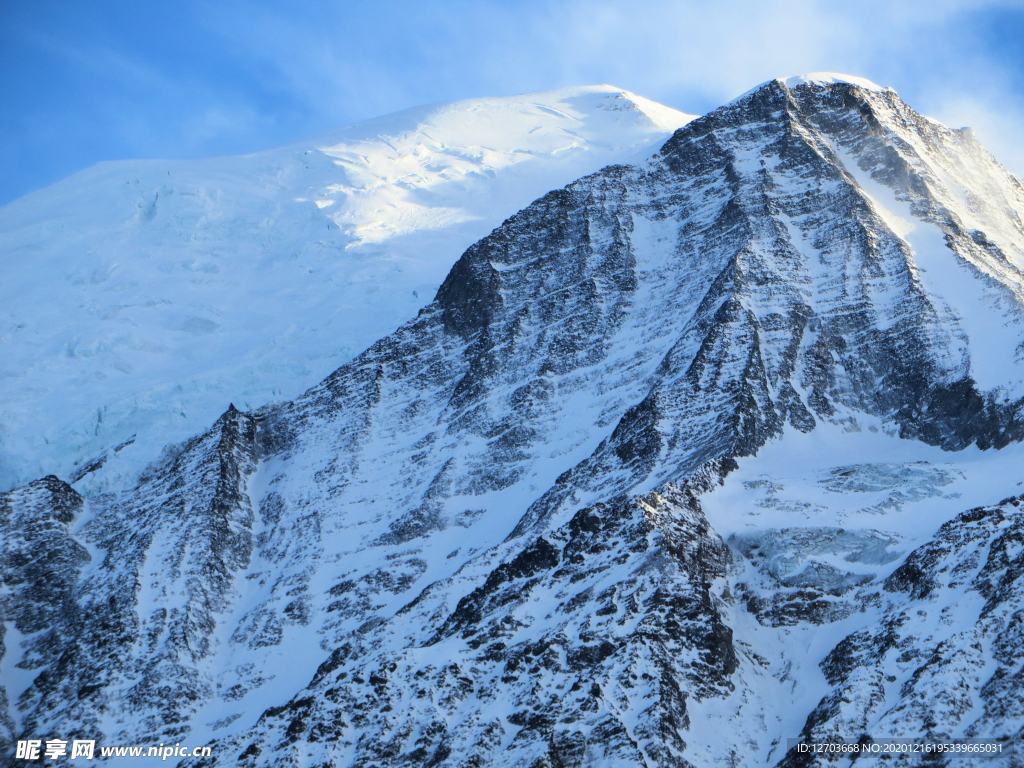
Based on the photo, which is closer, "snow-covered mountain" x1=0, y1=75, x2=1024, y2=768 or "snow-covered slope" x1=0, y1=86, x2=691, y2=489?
"snow-covered mountain" x1=0, y1=75, x2=1024, y2=768

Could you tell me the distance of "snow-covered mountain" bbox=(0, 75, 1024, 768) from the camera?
7331 cm

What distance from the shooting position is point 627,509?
292 feet

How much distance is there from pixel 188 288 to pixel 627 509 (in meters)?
96.6

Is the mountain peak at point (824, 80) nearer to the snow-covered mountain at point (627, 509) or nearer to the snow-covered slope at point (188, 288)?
the snow-covered mountain at point (627, 509)

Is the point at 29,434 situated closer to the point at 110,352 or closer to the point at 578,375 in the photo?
the point at 110,352

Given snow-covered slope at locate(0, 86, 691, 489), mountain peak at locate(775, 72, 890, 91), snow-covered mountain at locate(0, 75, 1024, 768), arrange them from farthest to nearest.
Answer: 1. mountain peak at locate(775, 72, 890, 91)
2. snow-covered slope at locate(0, 86, 691, 489)
3. snow-covered mountain at locate(0, 75, 1024, 768)

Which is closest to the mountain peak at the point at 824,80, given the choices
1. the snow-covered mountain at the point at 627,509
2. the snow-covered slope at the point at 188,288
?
the snow-covered mountain at the point at 627,509

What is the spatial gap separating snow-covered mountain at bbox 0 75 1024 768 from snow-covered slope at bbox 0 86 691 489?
7.74m

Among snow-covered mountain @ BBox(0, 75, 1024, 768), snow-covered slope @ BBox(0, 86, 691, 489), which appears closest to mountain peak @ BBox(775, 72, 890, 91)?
snow-covered mountain @ BBox(0, 75, 1024, 768)

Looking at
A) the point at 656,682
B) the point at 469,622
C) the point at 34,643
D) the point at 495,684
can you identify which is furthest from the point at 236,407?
the point at 656,682

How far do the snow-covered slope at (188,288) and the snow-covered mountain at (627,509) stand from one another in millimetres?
7740

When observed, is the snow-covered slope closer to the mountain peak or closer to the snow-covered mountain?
the snow-covered mountain

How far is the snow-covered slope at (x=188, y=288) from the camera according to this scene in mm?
131250

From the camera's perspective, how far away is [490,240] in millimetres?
152125
